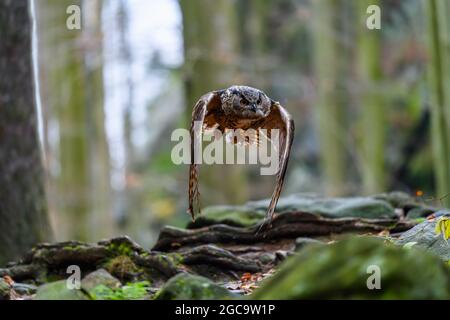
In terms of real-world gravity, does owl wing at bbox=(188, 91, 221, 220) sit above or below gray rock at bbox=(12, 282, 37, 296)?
above

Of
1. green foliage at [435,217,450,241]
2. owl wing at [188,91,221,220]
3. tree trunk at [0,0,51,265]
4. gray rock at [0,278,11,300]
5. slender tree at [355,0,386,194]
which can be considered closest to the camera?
green foliage at [435,217,450,241]

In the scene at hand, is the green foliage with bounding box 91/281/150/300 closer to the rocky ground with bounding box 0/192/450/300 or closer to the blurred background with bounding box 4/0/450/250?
the rocky ground with bounding box 0/192/450/300

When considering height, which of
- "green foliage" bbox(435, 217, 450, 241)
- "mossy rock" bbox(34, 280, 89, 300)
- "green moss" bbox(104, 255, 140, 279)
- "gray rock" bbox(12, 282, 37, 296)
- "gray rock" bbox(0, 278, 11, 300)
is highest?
"green foliage" bbox(435, 217, 450, 241)

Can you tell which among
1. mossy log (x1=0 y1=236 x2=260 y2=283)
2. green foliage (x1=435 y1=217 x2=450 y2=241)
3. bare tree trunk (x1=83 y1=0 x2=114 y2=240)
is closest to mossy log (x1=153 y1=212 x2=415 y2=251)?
mossy log (x1=0 y1=236 x2=260 y2=283)

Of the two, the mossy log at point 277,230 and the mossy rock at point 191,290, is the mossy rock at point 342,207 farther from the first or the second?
the mossy rock at point 191,290

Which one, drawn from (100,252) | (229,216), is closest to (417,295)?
(100,252)

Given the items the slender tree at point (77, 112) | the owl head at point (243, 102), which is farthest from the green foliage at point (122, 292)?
the slender tree at point (77, 112)
